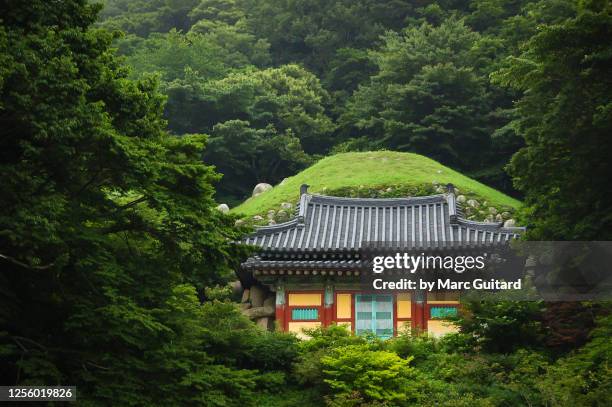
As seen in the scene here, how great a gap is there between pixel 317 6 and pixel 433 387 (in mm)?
39066

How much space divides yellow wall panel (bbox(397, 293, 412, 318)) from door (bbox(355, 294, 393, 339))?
8.8 inches

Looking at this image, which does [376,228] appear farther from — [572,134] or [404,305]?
[572,134]

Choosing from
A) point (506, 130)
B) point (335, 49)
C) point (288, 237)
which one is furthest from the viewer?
point (335, 49)

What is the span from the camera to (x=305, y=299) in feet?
69.1

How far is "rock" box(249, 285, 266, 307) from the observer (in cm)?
2202

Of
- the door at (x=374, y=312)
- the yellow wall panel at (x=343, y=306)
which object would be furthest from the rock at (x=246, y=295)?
the door at (x=374, y=312)

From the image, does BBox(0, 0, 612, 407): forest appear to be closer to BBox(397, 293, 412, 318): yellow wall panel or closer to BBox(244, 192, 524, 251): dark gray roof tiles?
BBox(397, 293, 412, 318): yellow wall panel

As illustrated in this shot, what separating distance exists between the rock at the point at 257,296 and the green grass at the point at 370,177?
8412 millimetres

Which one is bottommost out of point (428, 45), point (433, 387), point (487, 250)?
point (433, 387)

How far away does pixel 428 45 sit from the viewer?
41.4 metres

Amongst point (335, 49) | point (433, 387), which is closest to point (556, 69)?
point (433, 387)

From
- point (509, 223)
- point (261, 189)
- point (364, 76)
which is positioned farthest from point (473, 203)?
point (364, 76)

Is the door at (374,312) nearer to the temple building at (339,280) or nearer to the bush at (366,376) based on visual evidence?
the temple building at (339,280)

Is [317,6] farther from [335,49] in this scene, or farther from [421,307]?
[421,307]
